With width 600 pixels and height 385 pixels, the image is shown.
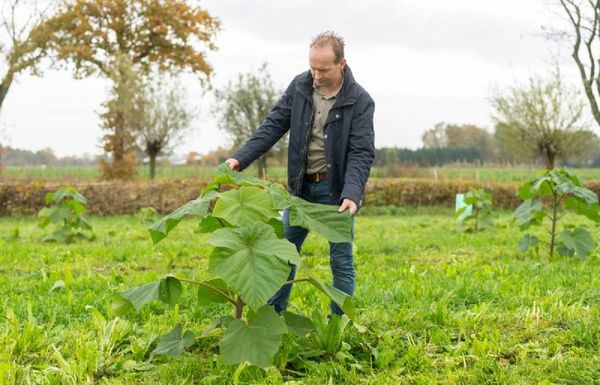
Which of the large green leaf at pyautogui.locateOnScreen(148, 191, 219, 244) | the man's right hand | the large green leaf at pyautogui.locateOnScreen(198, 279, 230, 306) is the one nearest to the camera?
the large green leaf at pyautogui.locateOnScreen(148, 191, 219, 244)

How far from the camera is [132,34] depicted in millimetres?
31984

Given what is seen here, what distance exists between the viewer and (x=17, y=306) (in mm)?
4445

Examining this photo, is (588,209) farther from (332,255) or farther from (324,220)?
(324,220)

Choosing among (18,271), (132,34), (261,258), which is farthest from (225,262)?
(132,34)

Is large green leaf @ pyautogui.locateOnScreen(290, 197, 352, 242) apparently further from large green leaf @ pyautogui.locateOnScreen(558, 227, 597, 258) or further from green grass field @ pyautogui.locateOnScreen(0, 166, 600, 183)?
green grass field @ pyautogui.locateOnScreen(0, 166, 600, 183)

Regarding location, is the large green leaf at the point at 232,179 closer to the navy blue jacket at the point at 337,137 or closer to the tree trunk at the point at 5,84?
the navy blue jacket at the point at 337,137

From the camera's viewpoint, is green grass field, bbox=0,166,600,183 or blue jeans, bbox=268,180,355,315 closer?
blue jeans, bbox=268,180,355,315

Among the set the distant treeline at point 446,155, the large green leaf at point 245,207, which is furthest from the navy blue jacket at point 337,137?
the distant treeline at point 446,155

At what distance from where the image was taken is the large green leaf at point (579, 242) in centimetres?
646

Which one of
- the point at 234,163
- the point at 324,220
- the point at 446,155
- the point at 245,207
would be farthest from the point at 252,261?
the point at 446,155

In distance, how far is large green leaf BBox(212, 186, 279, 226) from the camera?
297 cm

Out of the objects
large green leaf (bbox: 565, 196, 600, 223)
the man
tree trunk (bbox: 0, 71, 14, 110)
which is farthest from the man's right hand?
tree trunk (bbox: 0, 71, 14, 110)

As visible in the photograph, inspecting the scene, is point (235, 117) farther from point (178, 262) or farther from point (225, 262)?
point (225, 262)

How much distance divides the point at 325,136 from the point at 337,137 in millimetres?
77
